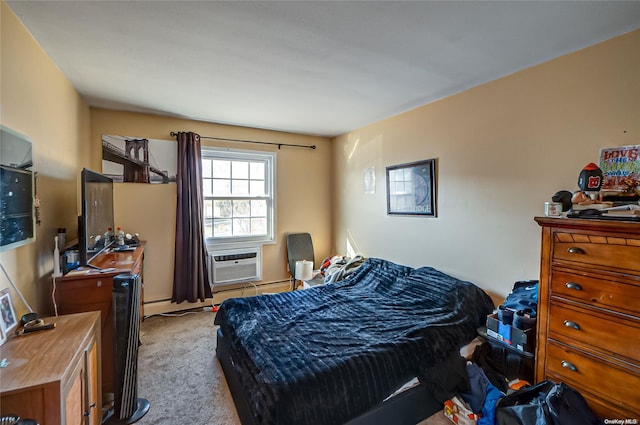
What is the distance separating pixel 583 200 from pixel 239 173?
11.8ft

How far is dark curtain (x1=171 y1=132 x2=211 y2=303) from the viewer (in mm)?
3459

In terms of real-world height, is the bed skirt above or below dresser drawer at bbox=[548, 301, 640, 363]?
below

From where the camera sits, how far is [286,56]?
2.01 metres

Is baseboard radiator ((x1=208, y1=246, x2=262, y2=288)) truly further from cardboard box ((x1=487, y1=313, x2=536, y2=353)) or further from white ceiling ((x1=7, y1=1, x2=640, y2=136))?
cardboard box ((x1=487, y1=313, x2=536, y2=353))

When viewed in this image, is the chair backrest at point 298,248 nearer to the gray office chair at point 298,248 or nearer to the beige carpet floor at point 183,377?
the gray office chair at point 298,248

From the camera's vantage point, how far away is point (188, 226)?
3475 mm

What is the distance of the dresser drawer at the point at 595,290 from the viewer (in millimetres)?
1355

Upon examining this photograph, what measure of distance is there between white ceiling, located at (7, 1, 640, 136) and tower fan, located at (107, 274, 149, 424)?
1.56 metres

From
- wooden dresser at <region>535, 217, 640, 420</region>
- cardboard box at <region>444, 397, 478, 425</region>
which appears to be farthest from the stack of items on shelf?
cardboard box at <region>444, 397, 478, 425</region>

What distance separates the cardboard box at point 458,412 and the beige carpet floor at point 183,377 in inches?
2.5

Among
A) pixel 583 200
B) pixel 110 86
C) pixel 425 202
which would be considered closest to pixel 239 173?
pixel 110 86

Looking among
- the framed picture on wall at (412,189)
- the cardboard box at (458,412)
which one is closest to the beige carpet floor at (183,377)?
the cardboard box at (458,412)

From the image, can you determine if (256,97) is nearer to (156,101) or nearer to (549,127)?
(156,101)

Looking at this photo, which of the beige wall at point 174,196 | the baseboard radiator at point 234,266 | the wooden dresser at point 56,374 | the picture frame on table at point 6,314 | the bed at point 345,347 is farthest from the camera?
the baseboard radiator at point 234,266
